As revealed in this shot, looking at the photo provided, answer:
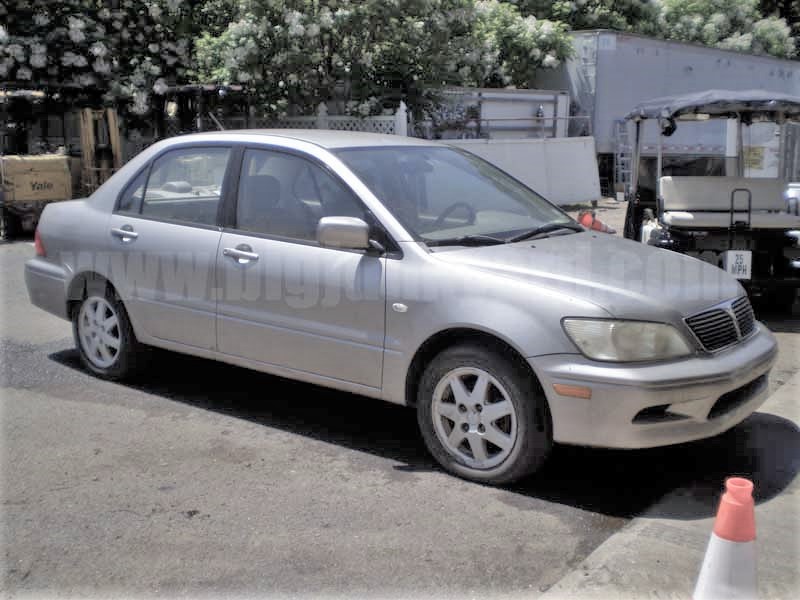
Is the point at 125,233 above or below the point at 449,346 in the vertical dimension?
above

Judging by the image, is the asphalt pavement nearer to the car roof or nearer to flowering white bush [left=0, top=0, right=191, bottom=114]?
the car roof

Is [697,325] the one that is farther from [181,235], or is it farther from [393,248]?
[181,235]

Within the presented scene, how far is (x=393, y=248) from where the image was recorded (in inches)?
174

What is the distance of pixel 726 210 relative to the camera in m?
8.32

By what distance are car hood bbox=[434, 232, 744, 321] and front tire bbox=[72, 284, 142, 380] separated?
235cm

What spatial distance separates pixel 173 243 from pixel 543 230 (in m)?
2.15

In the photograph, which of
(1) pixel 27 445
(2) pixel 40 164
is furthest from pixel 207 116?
(1) pixel 27 445

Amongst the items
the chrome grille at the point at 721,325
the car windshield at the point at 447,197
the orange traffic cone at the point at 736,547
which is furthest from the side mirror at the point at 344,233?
the orange traffic cone at the point at 736,547

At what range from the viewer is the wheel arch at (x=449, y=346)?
401 cm

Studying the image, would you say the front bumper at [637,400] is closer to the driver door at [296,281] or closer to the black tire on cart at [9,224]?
the driver door at [296,281]

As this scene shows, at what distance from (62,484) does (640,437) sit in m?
2.68

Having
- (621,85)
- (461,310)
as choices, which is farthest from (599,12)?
(461,310)

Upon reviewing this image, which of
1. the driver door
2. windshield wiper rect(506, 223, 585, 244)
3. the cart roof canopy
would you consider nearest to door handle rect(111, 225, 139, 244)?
the driver door

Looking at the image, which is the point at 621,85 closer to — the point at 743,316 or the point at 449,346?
the point at 743,316
